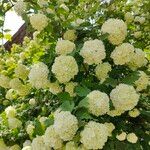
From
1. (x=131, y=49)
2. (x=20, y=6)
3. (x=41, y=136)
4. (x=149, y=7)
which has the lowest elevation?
(x=149, y=7)

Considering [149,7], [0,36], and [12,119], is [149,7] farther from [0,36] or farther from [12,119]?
[12,119]

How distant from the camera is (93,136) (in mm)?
2441

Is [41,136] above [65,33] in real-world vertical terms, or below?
below

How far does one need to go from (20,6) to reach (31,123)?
0.81 m

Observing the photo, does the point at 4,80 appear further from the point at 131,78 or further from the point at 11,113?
the point at 131,78

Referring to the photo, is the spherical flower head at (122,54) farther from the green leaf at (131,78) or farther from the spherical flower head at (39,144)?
the spherical flower head at (39,144)

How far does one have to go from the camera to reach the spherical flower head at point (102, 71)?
→ 111 inches

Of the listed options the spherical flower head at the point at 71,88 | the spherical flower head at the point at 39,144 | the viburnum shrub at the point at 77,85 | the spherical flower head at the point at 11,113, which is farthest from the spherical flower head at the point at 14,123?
the spherical flower head at the point at 71,88

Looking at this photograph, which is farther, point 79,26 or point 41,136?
point 79,26

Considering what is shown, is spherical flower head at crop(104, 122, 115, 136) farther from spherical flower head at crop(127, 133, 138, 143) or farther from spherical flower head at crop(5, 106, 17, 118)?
spherical flower head at crop(5, 106, 17, 118)

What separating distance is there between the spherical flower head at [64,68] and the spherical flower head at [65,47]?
0.31ft

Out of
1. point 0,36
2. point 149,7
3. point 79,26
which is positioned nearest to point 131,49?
point 79,26

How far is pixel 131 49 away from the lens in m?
2.87

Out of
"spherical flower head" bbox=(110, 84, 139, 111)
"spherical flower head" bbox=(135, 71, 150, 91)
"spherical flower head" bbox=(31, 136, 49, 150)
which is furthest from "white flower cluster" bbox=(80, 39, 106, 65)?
"spherical flower head" bbox=(31, 136, 49, 150)
